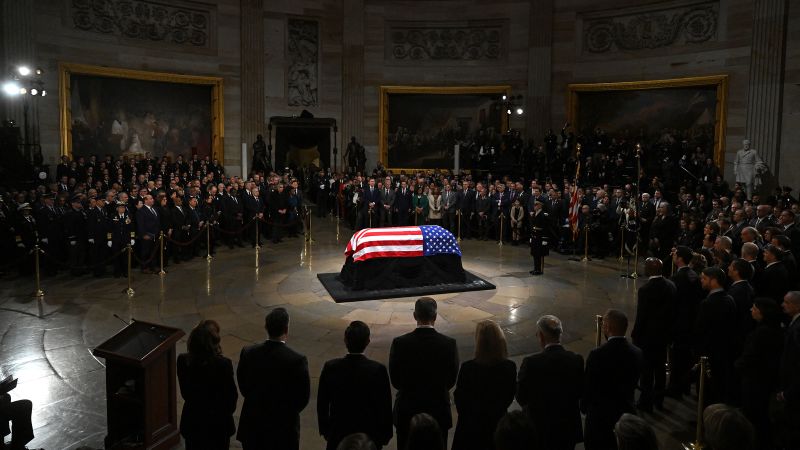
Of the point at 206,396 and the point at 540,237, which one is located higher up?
→ the point at 540,237

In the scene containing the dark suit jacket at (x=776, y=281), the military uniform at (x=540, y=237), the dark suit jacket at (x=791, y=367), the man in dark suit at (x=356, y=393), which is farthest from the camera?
the military uniform at (x=540, y=237)

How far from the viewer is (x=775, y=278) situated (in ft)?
21.5

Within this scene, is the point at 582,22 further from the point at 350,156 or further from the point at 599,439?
the point at 599,439

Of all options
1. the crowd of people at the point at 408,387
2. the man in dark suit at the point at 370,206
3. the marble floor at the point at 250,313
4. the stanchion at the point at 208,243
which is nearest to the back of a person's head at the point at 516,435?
the crowd of people at the point at 408,387

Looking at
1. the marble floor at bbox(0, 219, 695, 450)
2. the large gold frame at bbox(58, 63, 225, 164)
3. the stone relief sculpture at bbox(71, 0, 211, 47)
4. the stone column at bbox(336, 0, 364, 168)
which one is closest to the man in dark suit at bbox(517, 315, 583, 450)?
the marble floor at bbox(0, 219, 695, 450)

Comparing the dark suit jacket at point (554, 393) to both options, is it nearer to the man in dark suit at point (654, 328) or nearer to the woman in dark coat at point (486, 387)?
the woman in dark coat at point (486, 387)

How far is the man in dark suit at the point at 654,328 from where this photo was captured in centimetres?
617

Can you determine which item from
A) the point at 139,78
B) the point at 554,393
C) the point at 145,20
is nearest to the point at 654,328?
the point at 554,393

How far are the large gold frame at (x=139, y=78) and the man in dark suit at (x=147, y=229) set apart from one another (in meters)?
8.78

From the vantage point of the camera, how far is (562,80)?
24.0 metres

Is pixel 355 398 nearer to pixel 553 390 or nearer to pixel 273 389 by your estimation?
pixel 273 389

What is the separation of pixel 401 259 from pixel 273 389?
23.8ft

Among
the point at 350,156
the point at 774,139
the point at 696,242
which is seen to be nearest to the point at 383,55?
the point at 350,156

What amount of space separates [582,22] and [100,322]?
2061 centimetres
